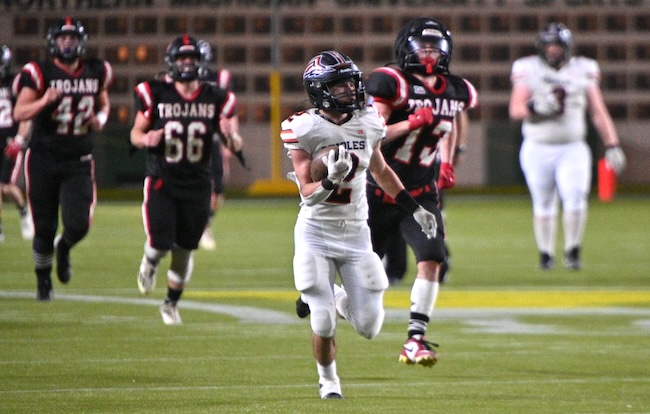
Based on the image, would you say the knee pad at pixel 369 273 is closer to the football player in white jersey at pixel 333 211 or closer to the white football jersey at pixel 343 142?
the football player in white jersey at pixel 333 211

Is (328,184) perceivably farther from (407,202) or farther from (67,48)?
(67,48)

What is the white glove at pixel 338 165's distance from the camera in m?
5.98

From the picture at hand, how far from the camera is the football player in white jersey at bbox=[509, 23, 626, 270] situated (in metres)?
12.9

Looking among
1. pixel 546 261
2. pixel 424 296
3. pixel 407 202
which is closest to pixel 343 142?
pixel 407 202

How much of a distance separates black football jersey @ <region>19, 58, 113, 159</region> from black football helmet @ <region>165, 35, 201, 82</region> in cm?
105

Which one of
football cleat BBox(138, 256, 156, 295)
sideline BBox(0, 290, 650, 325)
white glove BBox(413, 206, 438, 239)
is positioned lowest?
sideline BBox(0, 290, 650, 325)

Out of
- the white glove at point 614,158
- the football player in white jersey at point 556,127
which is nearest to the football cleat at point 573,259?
the football player in white jersey at point 556,127

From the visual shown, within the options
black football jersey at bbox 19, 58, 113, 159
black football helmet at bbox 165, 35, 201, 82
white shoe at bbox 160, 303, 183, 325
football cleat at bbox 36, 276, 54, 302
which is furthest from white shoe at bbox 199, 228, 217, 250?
black football helmet at bbox 165, 35, 201, 82

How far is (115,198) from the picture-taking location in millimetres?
29000

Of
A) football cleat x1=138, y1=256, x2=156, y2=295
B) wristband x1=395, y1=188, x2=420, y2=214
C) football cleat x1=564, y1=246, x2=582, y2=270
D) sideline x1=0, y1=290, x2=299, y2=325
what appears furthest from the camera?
football cleat x1=564, y1=246, x2=582, y2=270

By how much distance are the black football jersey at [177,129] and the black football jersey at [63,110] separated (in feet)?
3.11

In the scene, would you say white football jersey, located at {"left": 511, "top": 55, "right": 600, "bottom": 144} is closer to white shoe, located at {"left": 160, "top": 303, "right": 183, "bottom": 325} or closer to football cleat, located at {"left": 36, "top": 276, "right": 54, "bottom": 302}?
football cleat, located at {"left": 36, "top": 276, "right": 54, "bottom": 302}

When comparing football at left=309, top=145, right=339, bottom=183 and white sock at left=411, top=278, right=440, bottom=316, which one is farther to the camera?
white sock at left=411, top=278, right=440, bottom=316

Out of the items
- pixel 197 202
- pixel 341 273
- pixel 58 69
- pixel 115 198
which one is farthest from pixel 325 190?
pixel 115 198
